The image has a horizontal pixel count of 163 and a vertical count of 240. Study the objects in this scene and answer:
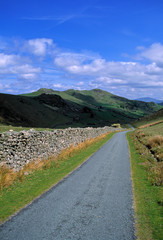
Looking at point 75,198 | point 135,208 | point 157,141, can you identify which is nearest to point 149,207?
point 135,208

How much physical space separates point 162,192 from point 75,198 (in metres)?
4.02

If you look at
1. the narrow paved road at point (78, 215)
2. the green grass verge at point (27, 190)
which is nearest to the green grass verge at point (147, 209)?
the narrow paved road at point (78, 215)

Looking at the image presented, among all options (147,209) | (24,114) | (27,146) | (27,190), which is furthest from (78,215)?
(24,114)

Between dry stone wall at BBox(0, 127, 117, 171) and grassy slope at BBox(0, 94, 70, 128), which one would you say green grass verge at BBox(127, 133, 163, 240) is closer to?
dry stone wall at BBox(0, 127, 117, 171)

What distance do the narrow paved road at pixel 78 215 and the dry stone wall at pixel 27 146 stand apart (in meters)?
3.48

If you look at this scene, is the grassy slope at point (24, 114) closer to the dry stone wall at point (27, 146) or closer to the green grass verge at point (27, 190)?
the dry stone wall at point (27, 146)

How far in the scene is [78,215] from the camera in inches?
261

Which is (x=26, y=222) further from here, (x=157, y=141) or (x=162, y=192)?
(x=157, y=141)

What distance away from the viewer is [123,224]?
6.07 meters

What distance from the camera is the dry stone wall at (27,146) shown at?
11172 mm

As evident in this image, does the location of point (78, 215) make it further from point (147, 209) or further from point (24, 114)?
point (24, 114)

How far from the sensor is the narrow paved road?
546 cm

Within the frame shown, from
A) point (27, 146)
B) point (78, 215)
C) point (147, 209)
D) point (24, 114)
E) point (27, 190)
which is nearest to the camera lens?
point (78, 215)

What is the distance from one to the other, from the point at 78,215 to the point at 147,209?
257 centimetres
